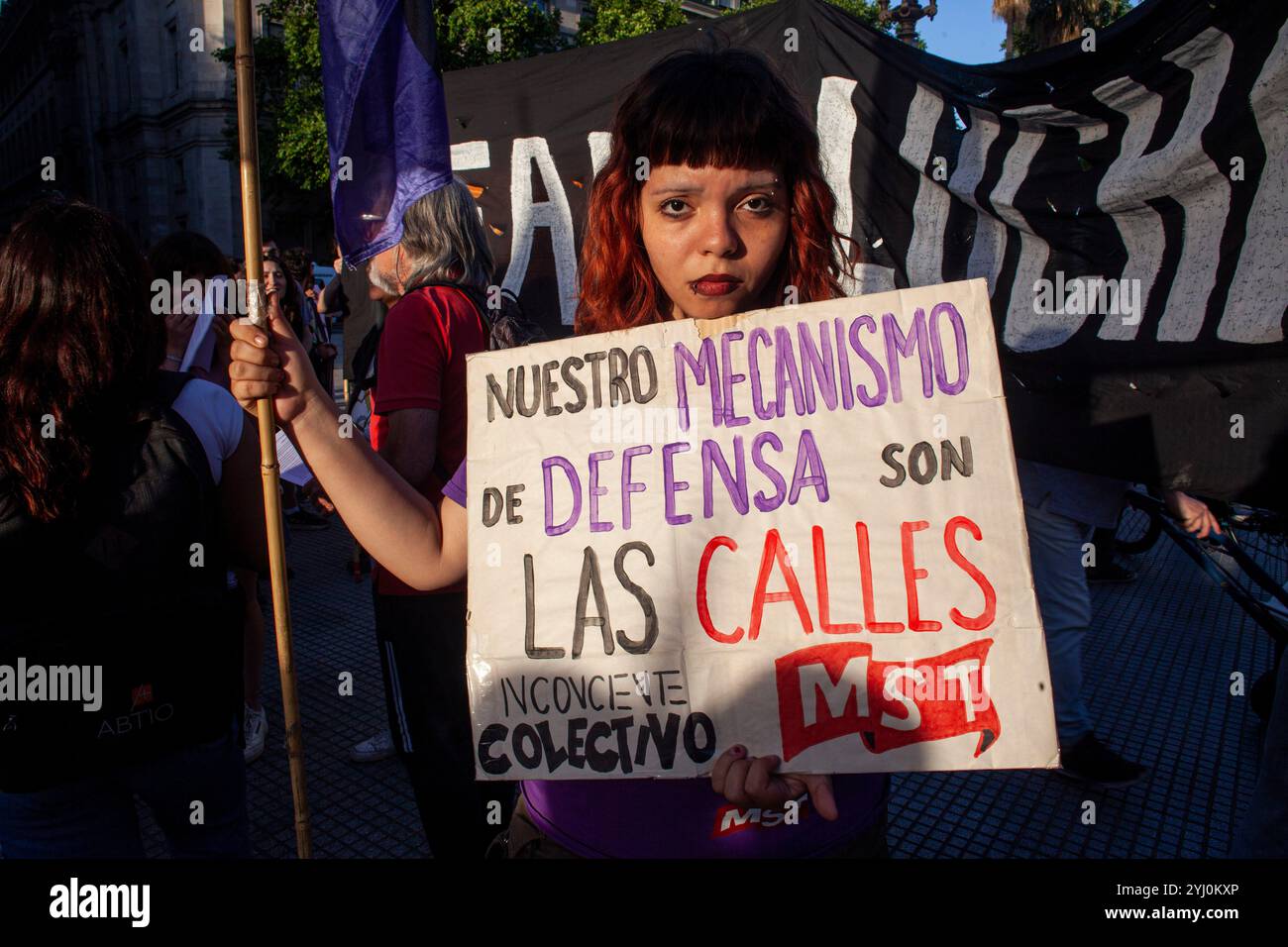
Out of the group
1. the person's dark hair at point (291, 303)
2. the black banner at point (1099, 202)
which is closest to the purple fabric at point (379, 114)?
the black banner at point (1099, 202)

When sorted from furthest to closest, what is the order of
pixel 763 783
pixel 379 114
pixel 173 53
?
pixel 173 53 → pixel 379 114 → pixel 763 783

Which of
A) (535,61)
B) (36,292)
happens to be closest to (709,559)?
(36,292)

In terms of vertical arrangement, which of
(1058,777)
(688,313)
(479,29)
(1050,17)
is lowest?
(1058,777)

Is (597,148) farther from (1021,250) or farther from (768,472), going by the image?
(768,472)

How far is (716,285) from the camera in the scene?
1.23m

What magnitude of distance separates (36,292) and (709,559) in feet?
4.58

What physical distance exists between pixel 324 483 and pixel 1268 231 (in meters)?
2.49

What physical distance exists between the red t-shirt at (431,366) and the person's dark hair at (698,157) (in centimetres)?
58

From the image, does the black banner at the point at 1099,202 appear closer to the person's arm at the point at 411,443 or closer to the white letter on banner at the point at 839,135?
the white letter on banner at the point at 839,135

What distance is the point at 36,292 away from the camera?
158cm

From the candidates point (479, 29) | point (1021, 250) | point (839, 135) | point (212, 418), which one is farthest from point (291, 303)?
point (479, 29)

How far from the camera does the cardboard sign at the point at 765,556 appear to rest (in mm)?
1103
